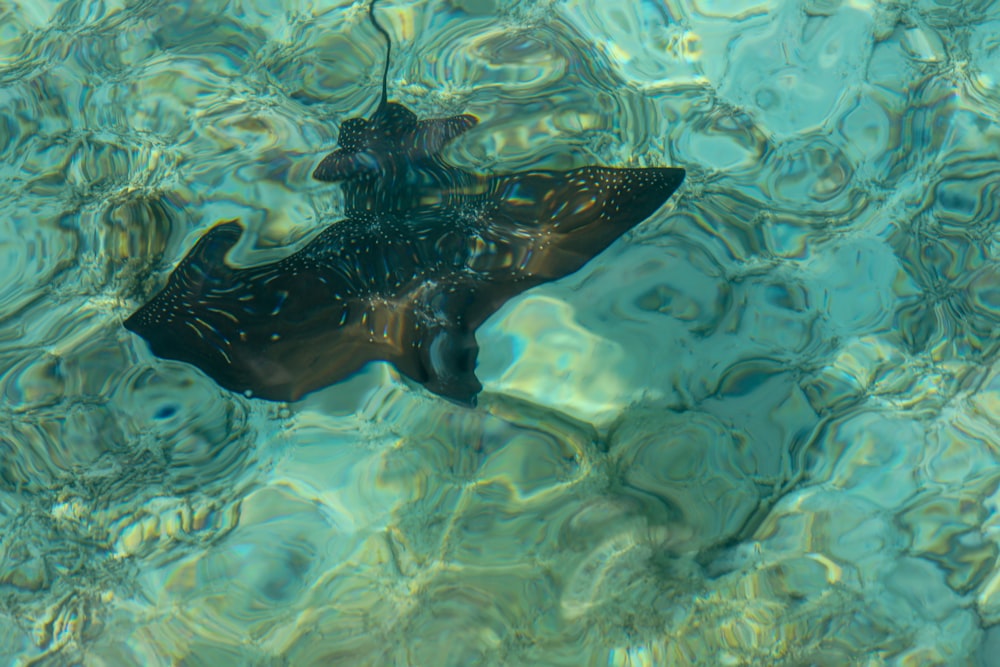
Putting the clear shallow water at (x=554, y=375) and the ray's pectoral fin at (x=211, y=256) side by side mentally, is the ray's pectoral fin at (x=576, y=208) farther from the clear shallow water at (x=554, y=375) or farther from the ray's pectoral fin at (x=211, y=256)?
the ray's pectoral fin at (x=211, y=256)

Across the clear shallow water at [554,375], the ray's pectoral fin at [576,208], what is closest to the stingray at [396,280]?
the ray's pectoral fin at [576,208]

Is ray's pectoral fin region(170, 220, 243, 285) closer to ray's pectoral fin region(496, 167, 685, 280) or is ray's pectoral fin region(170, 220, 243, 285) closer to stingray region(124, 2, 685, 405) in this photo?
stingray region(124, 2, 685, 405)

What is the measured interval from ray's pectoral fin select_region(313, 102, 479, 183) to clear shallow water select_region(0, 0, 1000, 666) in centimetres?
20

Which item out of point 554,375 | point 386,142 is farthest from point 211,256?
point 554,375

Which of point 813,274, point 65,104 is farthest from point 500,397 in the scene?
point 65,104

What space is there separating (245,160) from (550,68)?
7.33 feet

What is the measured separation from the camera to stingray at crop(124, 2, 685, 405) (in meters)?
3.69

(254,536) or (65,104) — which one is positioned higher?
(65,104)

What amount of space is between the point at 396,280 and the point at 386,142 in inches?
46.6

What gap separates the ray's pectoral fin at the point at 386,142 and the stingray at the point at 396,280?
0.05 metres

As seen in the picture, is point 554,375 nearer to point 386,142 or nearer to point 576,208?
point 576,208

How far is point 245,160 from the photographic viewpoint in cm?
500

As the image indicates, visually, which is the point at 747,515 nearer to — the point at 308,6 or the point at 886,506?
the point at 886,506

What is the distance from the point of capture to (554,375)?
4219 millimetres
